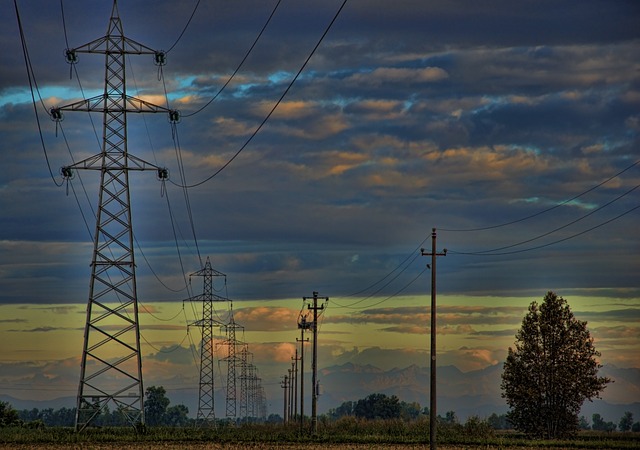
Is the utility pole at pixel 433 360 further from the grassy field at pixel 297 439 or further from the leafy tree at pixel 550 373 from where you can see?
the leafy tree at pixel 550 373

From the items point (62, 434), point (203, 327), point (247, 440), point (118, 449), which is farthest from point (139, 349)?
point (203, 327)

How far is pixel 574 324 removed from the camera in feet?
317

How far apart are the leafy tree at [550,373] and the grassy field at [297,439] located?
348cm

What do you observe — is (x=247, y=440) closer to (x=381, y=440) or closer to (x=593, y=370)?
(x=381, y=440)

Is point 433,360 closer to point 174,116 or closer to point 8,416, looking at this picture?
point 174,116

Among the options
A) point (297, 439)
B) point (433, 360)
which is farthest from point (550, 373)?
point (433, 360)

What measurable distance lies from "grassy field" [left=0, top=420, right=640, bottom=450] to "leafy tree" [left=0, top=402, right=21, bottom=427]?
21939mm

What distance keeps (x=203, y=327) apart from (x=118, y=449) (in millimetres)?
37104

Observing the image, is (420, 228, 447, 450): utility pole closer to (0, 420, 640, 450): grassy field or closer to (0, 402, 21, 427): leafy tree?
(0, 420, 640, 450): grassy field

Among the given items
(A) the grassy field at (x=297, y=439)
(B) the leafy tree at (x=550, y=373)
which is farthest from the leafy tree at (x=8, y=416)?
(B) the leafy tree at (x=550, y=373)

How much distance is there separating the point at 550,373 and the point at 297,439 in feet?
97.2

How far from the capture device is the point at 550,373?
313 feet

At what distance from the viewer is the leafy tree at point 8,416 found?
101 m

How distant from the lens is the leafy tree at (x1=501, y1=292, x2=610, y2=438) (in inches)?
3738
